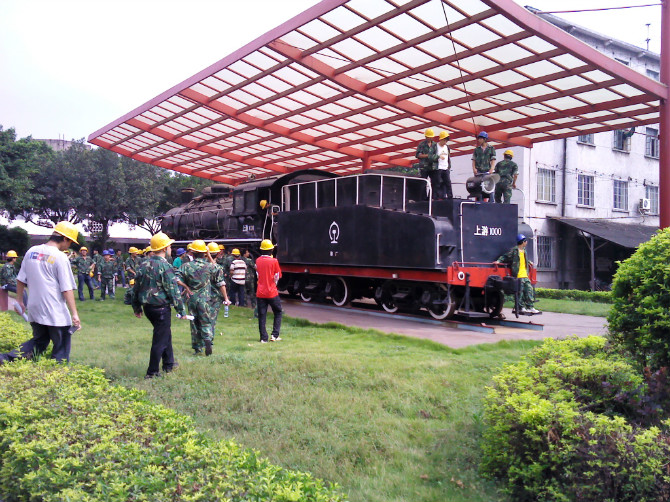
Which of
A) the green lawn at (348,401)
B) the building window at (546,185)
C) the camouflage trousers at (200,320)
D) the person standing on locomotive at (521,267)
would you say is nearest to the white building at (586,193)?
the building window at (546,185)

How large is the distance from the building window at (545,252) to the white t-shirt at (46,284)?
2170 cm

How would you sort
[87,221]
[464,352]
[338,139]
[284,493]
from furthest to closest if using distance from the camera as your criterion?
[87,221], [338,139], [464,352], [284,493]

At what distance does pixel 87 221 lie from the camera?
38.3 metres

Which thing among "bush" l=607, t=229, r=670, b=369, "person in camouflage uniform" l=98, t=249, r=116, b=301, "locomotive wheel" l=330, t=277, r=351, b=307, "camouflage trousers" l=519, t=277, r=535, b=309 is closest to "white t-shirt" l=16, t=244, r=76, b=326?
"bush" l=607, t=229, r=670, b=369

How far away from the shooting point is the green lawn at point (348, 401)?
4.31 m

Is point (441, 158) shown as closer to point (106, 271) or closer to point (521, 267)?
point (521, 267)

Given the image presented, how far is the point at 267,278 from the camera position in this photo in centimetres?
968

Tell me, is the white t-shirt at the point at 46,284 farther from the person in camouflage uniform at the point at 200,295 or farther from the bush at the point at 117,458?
the person in camouflage uniform at the point at 200,295

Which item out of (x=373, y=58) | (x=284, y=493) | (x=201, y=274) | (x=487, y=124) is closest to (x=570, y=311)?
(x=487, y=124)

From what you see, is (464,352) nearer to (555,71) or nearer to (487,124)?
(555,71)

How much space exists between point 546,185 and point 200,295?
19794 mm

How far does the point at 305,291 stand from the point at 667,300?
12.2 metres

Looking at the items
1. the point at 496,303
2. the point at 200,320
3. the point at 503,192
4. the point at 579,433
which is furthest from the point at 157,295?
the point at 503,192

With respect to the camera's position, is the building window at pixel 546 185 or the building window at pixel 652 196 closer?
the building window at pixel 546 185
